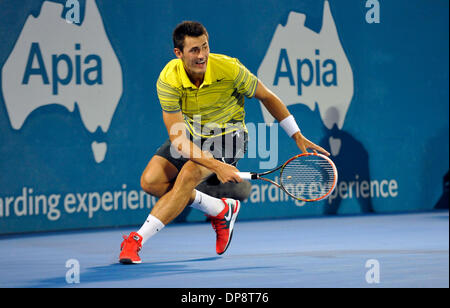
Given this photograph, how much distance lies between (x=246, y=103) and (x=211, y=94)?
265 cm

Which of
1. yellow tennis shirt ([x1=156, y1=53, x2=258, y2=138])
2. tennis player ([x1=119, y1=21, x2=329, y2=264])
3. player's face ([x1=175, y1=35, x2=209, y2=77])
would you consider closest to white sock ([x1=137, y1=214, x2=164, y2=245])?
tennis player ([x1=119, y1=21, x2=329, y2=264])

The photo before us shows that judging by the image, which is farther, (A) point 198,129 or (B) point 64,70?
(B) point 64,70

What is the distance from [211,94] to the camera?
4746 millimetres

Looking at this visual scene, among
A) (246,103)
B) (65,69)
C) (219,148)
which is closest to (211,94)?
(219,148)

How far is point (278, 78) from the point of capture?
→ 7.52 meters

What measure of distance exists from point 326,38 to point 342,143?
1042mm

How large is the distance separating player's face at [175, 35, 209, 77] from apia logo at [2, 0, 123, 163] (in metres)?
2.30

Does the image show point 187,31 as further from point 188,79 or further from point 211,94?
point 211,94

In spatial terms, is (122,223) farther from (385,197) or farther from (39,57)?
(385,197)

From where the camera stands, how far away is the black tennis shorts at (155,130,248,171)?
4.88 meters

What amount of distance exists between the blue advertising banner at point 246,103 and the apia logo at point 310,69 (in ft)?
0.04

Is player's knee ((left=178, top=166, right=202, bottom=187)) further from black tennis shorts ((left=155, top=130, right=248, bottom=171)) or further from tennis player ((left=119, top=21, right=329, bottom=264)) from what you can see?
black tennis shorts ((left=155, top=130, right=248, bottom=171))
